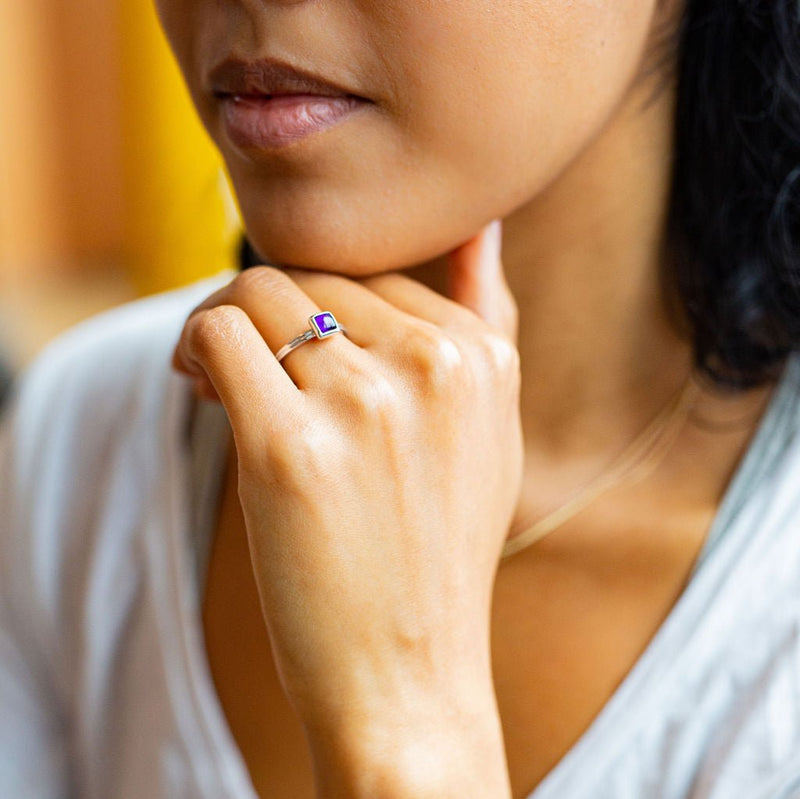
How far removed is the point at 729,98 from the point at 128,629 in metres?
0.77

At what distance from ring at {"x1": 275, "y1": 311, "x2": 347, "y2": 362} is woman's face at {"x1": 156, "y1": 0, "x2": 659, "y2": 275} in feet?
0.22

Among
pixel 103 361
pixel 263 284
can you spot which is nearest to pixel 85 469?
pixel 103 361

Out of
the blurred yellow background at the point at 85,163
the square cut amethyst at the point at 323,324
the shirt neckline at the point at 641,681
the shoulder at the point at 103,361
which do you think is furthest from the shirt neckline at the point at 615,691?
the blurred yellow background at the point at 85,163

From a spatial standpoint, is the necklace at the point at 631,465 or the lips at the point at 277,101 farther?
the necklace at the point at 631,465

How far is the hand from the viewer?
0.68 metres

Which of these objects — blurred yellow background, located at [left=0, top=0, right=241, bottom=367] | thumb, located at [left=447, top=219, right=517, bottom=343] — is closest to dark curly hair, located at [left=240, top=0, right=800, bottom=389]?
thumb, located at [left=447, top=219, right=517, bottom=343]

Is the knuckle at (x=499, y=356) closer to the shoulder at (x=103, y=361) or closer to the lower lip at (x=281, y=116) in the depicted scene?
the lower lip at (x=281, y=116)

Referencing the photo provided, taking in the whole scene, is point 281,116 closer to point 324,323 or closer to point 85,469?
point 324,323

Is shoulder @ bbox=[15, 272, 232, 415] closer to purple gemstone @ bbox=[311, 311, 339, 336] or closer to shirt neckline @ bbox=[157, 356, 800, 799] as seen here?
shirt neckline @ bbox=[157, 356, 800, 799]

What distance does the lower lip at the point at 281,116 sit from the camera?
722mm

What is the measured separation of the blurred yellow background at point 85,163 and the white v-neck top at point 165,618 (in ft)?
6.64

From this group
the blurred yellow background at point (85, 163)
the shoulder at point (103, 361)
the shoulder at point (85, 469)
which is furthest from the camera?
the blurred yellow background at point (85, 163)

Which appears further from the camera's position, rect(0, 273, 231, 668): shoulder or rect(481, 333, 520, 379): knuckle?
rect(0, 273, 231, 668): shoulder

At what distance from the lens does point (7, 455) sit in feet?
3.77
